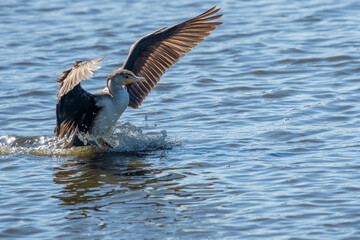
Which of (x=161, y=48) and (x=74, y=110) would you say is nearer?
(x=74, y=110)

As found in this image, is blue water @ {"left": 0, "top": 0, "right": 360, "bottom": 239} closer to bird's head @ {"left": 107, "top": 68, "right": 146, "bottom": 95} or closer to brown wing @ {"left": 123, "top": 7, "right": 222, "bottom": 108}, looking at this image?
brown wing @ {"left": 123, "top": 7, "right": 222, "bottom": 108}

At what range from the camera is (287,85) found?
10.0 m

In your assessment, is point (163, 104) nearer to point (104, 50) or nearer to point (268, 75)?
point (268, 75)

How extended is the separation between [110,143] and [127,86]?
32.0 inches

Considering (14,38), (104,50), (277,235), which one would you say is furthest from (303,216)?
(14,38)

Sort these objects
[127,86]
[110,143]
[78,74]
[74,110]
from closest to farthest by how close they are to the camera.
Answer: [78,74] → [74,110] → [110,143] → [127,86]

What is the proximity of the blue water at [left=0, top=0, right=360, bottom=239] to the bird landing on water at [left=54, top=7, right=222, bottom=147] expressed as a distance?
0.36 m

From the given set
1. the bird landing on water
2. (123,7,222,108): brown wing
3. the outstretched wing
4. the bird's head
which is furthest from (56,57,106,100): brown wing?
(123,7,222,108): brown wing

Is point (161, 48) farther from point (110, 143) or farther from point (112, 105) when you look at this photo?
point (110, 143)

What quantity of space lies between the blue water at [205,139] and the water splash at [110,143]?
0.02 metres

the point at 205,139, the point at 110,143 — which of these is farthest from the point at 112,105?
the point at 205,139

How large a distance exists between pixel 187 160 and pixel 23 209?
2.02 m

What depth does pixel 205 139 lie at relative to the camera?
8273 mm

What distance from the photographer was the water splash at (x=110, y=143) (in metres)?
8.20
